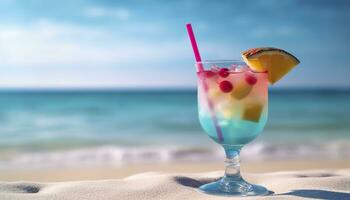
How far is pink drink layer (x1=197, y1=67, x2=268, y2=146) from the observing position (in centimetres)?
204

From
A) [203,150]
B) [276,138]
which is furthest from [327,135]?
[203,150]

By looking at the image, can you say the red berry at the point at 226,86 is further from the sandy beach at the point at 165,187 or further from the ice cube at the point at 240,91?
the sandy beach at the point at 165,187

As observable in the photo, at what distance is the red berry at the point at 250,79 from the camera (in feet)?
6.72

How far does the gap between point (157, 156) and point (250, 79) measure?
4.65 meters

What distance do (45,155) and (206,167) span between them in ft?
8.14

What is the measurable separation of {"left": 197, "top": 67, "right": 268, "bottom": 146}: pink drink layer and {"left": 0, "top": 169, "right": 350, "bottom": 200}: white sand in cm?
27

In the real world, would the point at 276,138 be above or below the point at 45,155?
above

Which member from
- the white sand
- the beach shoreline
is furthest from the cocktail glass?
the beach shoreline

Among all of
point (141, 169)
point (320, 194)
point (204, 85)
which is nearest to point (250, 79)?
point (204, 85)

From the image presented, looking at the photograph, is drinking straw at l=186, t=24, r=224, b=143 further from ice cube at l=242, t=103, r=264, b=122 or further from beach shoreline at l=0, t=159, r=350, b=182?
beach shoreline at l=0, t=159, r=350, b=182

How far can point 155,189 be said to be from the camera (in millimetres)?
2057

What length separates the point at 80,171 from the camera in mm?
4844

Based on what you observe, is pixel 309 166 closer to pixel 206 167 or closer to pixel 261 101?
pixel 206 167

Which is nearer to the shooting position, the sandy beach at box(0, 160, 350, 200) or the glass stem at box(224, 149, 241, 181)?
the sandy beach at box(0, 160, 350, 200)
